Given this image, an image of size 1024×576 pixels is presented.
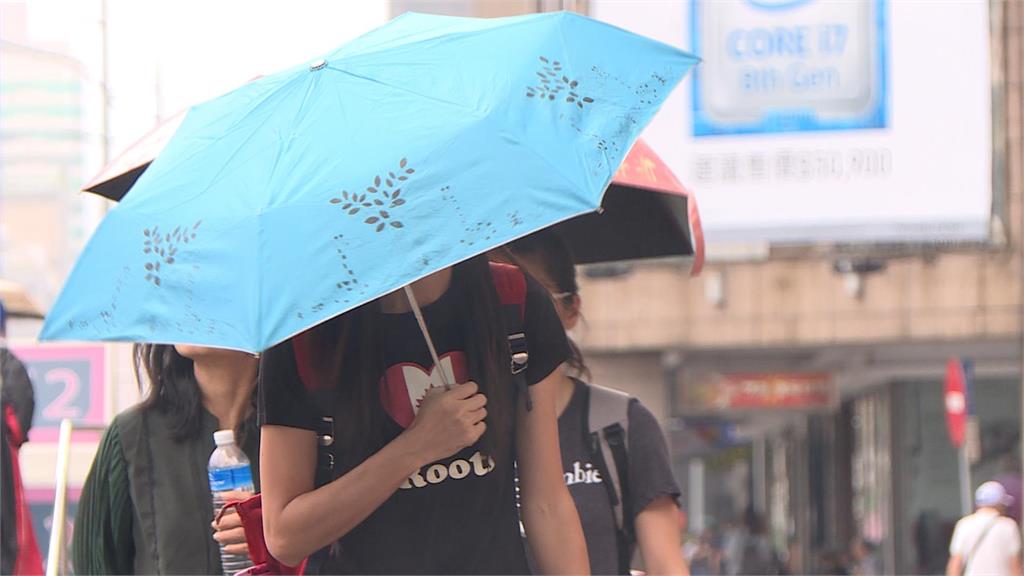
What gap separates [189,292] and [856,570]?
1916cm

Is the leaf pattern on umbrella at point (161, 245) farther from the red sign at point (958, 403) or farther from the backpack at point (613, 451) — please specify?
the red sign at point (958, 403)

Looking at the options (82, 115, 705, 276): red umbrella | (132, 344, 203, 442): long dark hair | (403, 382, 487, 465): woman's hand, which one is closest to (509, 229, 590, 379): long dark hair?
(82, 115, 705, 276): red umbrella

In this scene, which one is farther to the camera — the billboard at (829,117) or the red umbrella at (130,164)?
the billboard at (829,117)

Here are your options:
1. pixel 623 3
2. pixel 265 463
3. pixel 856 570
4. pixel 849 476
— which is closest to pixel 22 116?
pixel 265 463

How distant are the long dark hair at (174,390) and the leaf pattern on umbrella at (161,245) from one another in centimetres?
95

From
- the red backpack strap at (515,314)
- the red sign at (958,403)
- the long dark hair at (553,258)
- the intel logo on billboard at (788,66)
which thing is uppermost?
the intel logo on billboard at (788,66)

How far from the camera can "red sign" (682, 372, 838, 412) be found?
1970 centimetres

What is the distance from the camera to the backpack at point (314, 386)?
2.79m

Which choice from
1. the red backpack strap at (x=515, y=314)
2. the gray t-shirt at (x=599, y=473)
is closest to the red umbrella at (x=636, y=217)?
the gray t-shirt at (x=599, y=473)

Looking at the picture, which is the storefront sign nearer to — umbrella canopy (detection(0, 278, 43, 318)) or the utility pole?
umbrella canopy (detection(0, 278, 43, 318))

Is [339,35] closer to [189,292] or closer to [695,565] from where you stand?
[189,292]

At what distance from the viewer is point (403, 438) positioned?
2723 mm

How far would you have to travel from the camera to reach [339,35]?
6.29 meters

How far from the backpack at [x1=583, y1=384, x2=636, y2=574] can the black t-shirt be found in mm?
842
